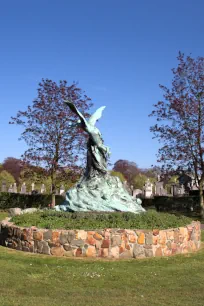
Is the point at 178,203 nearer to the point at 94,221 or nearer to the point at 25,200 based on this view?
the point at 25,200

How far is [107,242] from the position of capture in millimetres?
8961

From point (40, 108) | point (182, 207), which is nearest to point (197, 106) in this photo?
point (182, 207)

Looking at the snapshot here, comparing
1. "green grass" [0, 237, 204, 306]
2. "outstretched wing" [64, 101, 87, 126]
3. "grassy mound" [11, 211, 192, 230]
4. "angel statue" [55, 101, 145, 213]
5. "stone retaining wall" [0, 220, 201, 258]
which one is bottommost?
"green grass" [0, 237, 204, 306]

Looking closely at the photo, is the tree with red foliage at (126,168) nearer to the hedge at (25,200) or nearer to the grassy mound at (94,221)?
the hedge at (25,200)

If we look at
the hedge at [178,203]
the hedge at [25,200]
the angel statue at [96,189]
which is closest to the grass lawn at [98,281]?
the angel statue at [96,189]

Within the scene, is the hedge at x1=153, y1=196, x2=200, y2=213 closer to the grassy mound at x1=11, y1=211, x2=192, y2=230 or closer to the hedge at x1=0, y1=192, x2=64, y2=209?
the hedge at x1=0, y1=192, x2=64, y2=209

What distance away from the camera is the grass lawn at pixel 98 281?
5629 mm

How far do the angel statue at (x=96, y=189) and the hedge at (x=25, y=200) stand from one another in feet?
44.5

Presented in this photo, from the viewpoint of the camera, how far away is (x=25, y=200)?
26.0 m

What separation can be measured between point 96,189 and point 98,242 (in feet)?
9.93

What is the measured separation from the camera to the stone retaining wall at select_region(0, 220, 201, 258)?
8.94 m

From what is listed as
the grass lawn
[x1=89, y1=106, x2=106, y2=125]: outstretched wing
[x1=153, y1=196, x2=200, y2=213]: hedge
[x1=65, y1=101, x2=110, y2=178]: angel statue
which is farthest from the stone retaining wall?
[x1=153, y1=196, x2=200, y2=213]: hedge

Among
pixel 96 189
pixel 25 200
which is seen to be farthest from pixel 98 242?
pixel 25 200

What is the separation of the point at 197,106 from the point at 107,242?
45.2ft
